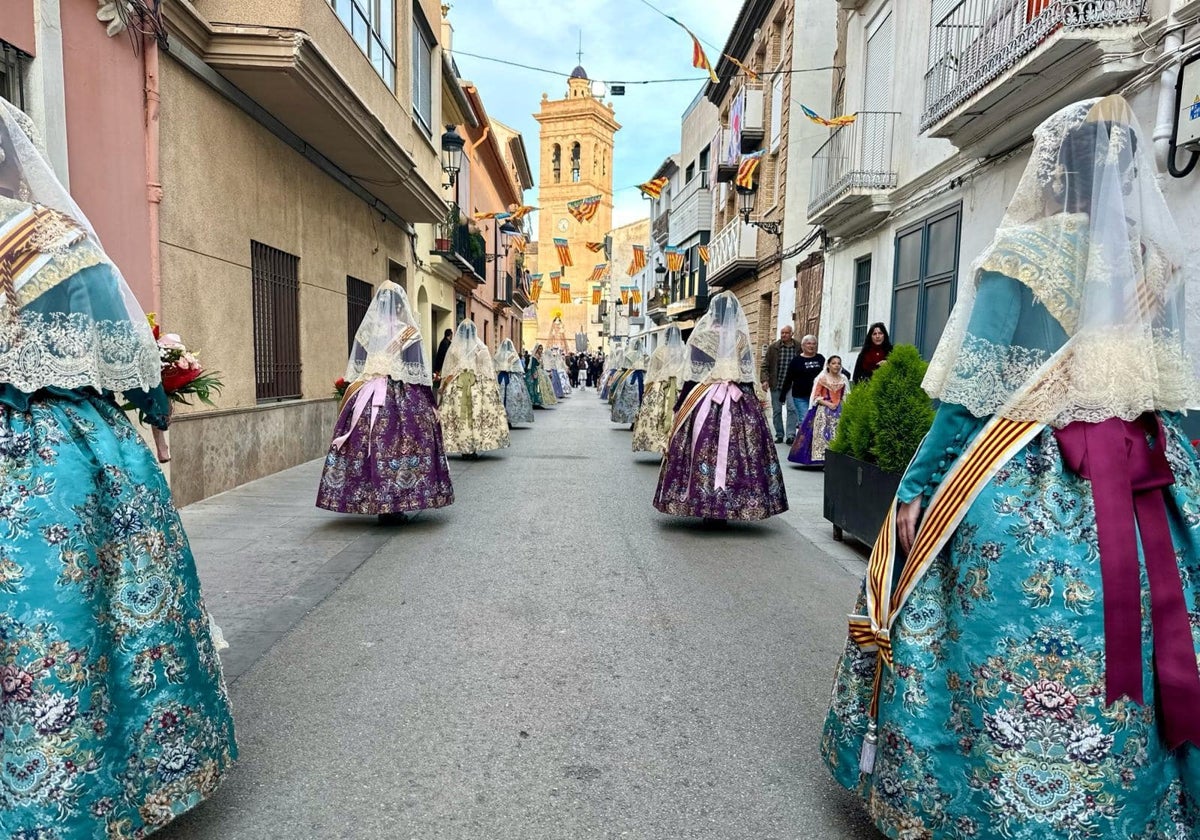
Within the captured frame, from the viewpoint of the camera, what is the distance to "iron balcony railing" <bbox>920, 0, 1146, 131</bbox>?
6039 mm

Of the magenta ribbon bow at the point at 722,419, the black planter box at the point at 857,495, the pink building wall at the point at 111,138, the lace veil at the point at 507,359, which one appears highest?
the pink building wall at the point at 111,138

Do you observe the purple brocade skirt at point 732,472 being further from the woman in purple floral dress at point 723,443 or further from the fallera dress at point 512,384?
the fallera dress at point 512,384

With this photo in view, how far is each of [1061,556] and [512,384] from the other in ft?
46.4

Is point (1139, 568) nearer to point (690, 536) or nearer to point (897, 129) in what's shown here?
point (690, 536)

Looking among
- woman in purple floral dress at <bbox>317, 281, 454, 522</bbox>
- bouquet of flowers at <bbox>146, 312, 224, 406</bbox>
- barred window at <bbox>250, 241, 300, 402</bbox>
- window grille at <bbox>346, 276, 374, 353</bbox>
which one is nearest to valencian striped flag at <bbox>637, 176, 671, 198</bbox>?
window grille at <bbox>346, 276, 374, 353</bbox>

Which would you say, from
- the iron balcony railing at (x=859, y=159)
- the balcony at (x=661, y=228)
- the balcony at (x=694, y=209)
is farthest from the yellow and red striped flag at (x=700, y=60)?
the balcony at (x=661, y=228)

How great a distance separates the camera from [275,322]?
29.9 feet

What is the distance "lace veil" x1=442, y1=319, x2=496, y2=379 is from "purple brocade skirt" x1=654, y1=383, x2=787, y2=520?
5057mm

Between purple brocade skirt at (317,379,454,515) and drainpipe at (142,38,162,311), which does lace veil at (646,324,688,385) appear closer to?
purple brocade skirt at (317,379,454,515)

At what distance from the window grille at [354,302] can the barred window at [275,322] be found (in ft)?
6.57

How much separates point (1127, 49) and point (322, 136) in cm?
836

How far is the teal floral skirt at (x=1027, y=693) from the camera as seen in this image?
1784 millimetres

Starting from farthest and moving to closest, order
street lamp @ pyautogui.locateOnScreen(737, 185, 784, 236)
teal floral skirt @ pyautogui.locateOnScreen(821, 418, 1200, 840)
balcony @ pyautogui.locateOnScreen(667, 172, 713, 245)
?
balcony @ pyautogui.locateOnScreen(667, 172, 713, 245) → street lamp @ pyautogui.locateOnScreen(737, 185, 784, 236) → teal floral skirt @ pyautogui.locateOnScreen(821, 418, 1200, 840)

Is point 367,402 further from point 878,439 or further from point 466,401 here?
point 466,401
